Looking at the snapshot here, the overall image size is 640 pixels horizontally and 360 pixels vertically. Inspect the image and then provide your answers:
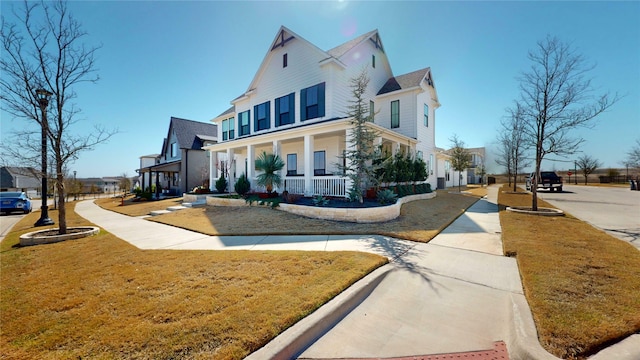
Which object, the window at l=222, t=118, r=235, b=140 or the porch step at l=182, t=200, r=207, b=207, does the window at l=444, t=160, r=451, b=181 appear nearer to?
the window at l=222, t=118, r=235, b=140

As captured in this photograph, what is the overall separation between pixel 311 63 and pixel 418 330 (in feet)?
49.0

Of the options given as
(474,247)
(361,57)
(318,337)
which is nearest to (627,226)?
(474,247)

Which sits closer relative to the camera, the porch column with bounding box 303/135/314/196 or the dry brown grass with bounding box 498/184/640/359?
the dry brown grass with bounding box 498/184/640/359

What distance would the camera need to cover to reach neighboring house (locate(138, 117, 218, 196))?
24.6 meters

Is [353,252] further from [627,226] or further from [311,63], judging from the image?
[311,63]

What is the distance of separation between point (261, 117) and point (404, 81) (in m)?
10.8

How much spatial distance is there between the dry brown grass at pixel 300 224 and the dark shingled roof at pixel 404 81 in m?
9.89

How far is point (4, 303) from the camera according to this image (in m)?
3.42

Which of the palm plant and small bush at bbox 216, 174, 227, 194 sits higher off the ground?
the palm plant

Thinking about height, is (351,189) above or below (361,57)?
below

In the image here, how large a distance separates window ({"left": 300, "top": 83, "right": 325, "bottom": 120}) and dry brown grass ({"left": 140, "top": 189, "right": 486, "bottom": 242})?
661 cm

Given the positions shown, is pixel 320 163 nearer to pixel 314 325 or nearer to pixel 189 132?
pixel 314 325

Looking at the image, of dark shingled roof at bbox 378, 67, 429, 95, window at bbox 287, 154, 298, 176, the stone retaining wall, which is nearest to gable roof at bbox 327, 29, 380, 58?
dark shingled roof at bbox 378, 67, 429, 95

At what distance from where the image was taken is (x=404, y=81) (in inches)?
711
